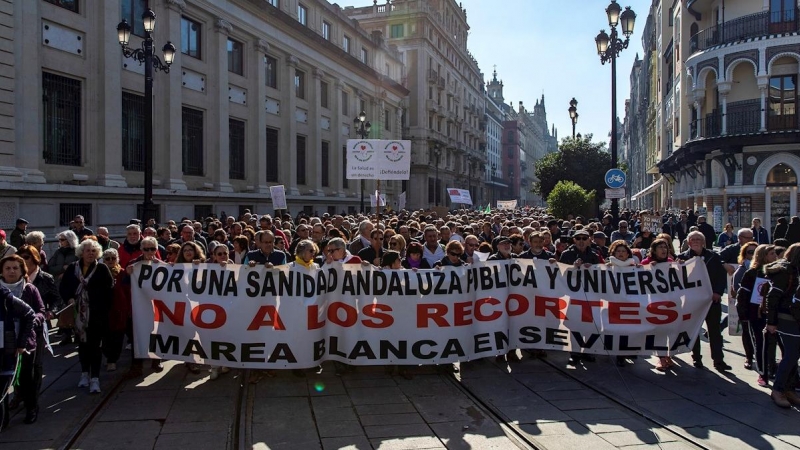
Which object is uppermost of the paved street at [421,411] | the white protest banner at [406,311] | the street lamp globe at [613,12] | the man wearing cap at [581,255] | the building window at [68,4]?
the building window at [68,4]

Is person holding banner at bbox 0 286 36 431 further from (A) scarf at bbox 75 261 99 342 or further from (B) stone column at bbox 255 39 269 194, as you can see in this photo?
(B) stone column at bbox 255 39 269 194

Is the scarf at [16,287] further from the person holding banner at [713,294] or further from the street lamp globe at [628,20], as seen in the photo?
the street lamp globe at [628,20]

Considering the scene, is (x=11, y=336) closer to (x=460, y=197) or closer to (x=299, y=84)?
(x=460, y=197)

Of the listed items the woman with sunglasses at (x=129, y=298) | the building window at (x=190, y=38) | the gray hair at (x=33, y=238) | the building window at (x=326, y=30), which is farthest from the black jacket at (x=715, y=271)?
the building window at (x=326, y=30)

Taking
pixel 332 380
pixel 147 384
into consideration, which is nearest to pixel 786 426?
pixel 332 380

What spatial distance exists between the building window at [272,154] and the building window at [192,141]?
20.7 feet

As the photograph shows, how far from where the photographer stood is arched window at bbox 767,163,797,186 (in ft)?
84.2

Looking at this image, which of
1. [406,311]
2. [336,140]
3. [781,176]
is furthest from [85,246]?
[336,140]

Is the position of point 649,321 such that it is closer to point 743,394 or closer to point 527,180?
point 743,394

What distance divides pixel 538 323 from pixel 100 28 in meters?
19.2

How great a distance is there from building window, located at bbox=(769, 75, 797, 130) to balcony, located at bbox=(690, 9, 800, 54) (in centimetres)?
208

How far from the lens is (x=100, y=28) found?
66.7 ft

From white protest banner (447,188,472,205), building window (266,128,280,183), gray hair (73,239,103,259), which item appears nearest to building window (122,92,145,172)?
building window (266,128,280,183)

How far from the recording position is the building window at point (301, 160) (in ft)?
121
